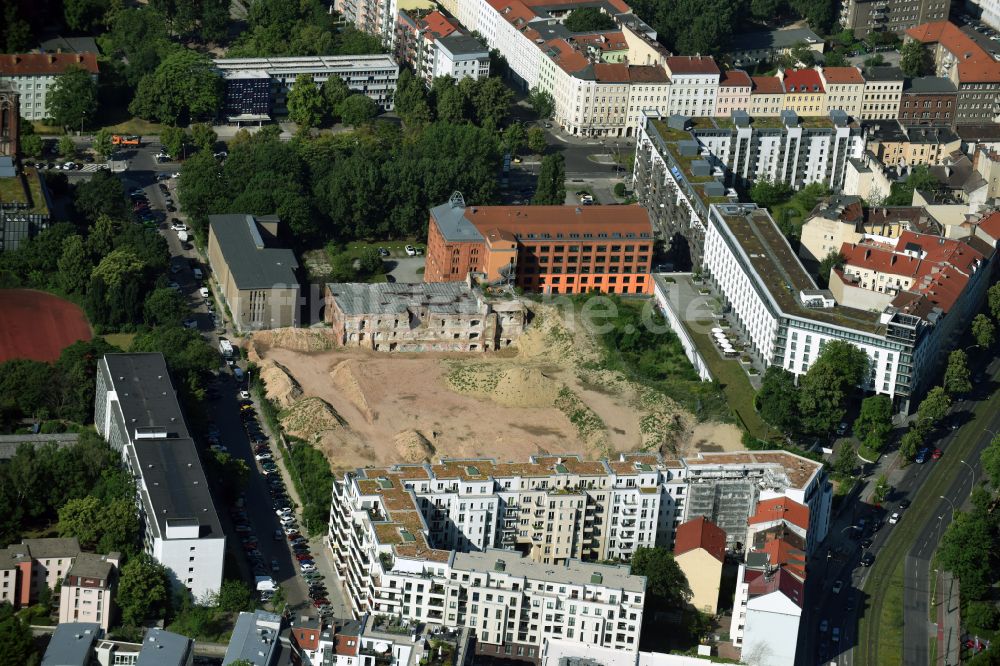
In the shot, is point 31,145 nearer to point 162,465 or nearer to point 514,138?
point 514,138

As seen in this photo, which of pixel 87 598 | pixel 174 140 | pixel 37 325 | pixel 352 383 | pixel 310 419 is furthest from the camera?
pixel 174 140

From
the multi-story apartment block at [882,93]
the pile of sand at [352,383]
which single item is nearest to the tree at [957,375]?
the pile of sand at [352,383]

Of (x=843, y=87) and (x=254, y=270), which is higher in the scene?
(x=843, y=87)

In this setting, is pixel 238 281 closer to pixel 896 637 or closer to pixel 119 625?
pixel 119 625

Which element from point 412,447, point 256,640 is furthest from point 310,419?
point 256,640

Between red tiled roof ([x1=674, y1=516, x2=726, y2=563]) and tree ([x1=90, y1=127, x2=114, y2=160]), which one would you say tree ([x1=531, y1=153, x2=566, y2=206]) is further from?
red tiled roof ([x1=674, y1=516, x2=726, y2=563])

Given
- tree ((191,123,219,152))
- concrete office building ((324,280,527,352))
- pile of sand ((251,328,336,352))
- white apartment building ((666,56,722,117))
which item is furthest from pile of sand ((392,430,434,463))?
white apartment building ((666,56,722,117))

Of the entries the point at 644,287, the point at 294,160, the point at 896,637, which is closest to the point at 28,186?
the point at 294,160
